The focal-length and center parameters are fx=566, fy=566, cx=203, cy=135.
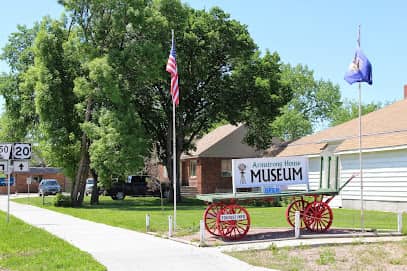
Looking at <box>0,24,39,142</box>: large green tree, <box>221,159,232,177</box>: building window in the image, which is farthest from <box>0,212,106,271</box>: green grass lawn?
<box>221,159,232,177</box>: building window

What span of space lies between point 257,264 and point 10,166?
13.0m

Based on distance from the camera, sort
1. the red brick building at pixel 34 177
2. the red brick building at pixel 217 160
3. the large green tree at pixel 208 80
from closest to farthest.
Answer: the large green tree at pixel 208 80
the red brick building at pixel 217 160
the red brick building at pixel 34 177

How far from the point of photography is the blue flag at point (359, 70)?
16.6m

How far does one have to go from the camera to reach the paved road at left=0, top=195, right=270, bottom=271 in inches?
445

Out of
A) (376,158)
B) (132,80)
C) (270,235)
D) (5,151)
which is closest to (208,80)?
(132,80)

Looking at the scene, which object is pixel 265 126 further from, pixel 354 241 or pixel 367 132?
pixel 354 241

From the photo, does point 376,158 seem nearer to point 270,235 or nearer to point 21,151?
point 270,235

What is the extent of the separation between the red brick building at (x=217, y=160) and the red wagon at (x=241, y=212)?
3104cm

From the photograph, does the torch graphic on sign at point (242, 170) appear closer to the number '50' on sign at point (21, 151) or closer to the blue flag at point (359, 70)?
the blue flag at point (359, 70)

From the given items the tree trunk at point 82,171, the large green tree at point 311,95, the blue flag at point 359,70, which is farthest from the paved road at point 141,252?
the large green tree at point 311,95

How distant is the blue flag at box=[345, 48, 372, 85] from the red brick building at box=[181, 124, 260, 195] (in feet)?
102

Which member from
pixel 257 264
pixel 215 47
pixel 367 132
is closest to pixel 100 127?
pixel 215 47

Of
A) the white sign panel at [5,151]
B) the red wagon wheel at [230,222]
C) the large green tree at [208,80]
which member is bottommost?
the red wagon wheel at [230,222]

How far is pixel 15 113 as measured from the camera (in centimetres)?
4228
